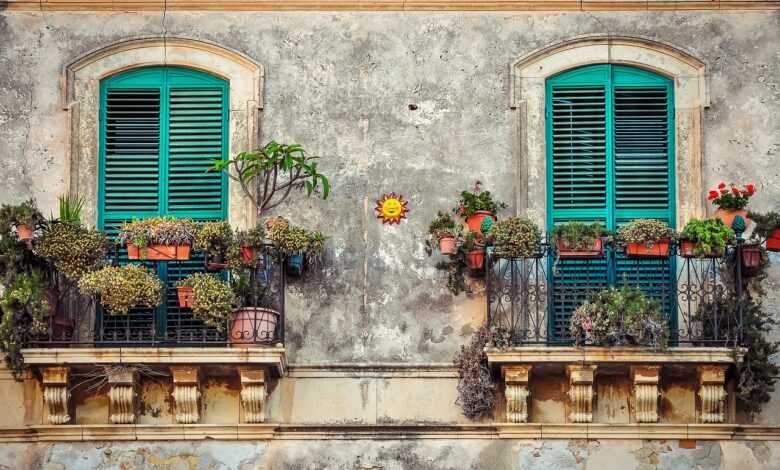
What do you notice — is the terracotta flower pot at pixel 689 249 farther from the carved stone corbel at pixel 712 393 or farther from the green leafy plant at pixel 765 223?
the carved stone corbel at pixel 712 393

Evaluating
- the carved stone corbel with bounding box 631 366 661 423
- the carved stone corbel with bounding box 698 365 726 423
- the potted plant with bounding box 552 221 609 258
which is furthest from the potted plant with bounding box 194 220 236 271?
the carved stone corbel with bounding box 698 365 726 423

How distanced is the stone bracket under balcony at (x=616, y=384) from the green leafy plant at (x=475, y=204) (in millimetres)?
1349

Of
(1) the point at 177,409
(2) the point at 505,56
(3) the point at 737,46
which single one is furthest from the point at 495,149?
(1) the point at 177,409

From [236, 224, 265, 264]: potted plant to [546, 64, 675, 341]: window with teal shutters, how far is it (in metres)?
2.53

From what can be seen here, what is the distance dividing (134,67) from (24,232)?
199cm

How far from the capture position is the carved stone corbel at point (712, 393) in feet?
60.1

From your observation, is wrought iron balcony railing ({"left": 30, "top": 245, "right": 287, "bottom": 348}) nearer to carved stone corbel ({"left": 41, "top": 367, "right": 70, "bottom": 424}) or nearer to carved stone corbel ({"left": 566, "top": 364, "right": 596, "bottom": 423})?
carved stone corbel ({"left": 41, "top": 367, "right": 70, "bottom": 424})

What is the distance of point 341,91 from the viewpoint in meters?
19.6

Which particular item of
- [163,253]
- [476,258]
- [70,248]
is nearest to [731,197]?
[476,258]

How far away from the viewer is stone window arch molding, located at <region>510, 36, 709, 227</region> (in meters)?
19.3

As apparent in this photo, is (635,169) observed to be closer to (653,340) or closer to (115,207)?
(653,340)

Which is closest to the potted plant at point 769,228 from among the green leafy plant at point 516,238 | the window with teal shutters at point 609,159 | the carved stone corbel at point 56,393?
the window with teal shutters at point 609,159

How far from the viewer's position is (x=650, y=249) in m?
18.5

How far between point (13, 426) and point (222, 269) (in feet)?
7.09
